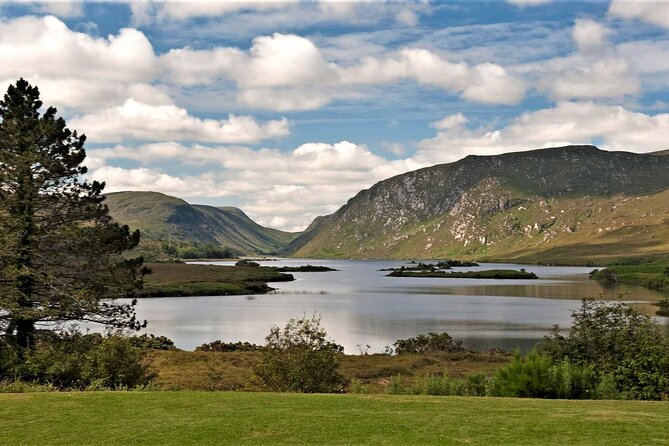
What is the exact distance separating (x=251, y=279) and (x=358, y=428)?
157 m

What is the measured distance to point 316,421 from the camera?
13.9 meters

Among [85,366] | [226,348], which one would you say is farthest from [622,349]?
[226,348]

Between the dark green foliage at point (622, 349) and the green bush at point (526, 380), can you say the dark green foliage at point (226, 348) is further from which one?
the green bush at point (526, 380)

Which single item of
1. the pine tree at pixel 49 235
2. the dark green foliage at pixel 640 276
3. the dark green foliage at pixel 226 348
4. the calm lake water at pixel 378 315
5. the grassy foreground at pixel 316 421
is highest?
the pine tree at pixel 49 235

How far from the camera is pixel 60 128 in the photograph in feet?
107

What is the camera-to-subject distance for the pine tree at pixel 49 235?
99.4 ft

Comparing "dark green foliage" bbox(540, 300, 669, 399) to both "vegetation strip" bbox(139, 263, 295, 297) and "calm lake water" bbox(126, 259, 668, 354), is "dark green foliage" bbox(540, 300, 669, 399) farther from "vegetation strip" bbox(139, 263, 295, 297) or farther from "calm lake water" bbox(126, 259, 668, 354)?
"vegetation strip" bbox(139, 263, 295, 297)

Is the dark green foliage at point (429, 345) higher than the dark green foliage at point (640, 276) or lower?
lower

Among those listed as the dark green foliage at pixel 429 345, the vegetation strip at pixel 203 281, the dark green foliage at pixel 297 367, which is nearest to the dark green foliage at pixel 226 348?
the dark green foliage at pixel 429 345

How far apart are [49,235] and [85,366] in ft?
30.4

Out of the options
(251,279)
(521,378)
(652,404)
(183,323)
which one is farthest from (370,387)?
(251,279)

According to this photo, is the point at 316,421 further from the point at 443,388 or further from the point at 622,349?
the point at 622,349

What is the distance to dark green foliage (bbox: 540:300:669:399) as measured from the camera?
2261cm

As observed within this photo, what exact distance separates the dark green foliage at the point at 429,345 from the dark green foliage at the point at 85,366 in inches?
1172
